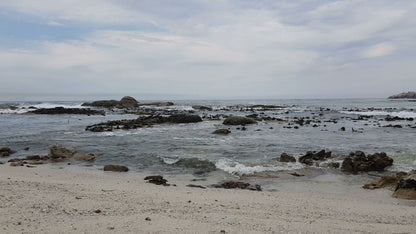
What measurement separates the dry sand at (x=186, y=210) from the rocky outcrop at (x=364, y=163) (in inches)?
106

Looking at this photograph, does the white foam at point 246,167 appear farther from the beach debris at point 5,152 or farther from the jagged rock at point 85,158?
the beach debris at point 5,152

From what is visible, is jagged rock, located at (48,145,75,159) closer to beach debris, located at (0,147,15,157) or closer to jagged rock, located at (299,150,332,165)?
beach debris, located at (0,147,15,157)

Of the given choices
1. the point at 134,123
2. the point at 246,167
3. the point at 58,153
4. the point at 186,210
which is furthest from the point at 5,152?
the point at 134,123

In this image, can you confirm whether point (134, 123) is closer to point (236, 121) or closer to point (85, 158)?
point (236, 121)

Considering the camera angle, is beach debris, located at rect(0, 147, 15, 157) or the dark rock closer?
beach debris, located at rect(0, 147, 15, 157)

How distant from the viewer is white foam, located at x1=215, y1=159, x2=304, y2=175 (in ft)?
36.9

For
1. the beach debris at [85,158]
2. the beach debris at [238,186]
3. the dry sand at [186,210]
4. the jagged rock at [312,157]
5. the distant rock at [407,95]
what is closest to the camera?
the dry sand at [186,210]

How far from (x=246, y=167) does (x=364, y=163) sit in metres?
4.46

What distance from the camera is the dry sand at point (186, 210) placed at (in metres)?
5.21

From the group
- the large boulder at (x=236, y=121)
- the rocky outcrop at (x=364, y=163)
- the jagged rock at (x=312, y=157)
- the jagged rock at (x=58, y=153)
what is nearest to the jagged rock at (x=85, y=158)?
the jagged rock at (x=58, y=153)

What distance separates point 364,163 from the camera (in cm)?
1155

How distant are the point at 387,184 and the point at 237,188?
14.8 ft

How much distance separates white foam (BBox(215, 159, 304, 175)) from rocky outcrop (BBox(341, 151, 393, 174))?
1.68 m

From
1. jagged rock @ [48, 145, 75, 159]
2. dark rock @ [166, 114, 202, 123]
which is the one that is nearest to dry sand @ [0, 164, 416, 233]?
jagged rock @ [48, 145, 75, 159]
